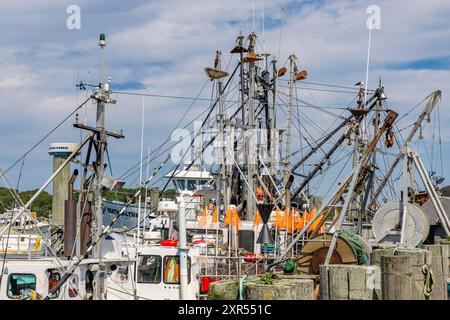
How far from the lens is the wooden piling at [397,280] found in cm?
1186

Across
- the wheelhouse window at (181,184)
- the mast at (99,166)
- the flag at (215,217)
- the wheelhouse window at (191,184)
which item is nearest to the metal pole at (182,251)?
the mast at (99,166)

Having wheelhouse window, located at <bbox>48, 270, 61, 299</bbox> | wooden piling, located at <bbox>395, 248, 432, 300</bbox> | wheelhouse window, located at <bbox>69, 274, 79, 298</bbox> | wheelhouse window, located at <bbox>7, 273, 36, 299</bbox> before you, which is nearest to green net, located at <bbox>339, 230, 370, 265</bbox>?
wooden piling, located at <bbox>395, 248, 432, 300</bbox>

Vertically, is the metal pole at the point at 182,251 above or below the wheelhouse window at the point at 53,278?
above

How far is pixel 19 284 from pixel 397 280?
8.82m

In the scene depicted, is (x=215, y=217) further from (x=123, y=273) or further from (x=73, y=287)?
(x=73, y=287)

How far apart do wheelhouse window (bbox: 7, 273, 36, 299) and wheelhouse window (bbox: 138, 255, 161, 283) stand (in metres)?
3.59

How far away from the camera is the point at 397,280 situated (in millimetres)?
→ 11906

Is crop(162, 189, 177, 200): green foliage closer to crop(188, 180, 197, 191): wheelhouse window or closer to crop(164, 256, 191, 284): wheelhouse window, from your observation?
crop(188, 180, 197, 191): wheelhouse window

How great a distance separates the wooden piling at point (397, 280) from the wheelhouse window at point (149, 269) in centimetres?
819

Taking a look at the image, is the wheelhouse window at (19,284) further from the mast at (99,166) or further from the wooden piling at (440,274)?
the wooden piling at (440,274)

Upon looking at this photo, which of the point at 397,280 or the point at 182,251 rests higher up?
the point at 182,251

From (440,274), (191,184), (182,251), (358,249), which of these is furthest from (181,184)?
(440,274)
